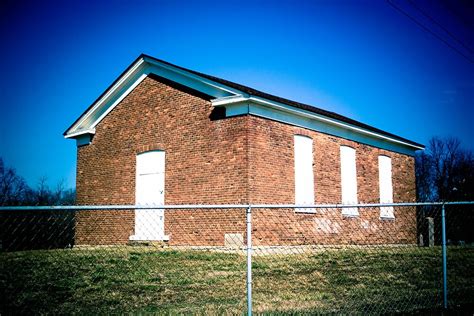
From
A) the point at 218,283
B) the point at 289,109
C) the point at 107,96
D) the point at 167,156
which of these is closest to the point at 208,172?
the point at 167,156

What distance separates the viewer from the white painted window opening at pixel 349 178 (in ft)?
59.4

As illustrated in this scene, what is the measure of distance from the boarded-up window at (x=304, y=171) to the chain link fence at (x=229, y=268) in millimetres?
601

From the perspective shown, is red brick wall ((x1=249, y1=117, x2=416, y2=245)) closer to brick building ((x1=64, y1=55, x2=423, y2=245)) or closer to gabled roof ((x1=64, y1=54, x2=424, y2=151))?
brick building ((x1=64, y1=55, x2=423, y2=245))

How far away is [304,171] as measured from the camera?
16.1 metres

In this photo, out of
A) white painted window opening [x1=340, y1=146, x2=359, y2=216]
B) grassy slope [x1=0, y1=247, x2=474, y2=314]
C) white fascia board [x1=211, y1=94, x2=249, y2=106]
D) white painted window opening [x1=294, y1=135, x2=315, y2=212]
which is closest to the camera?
grassy slope [x1=0, y1=247, x2=474, y2=314]

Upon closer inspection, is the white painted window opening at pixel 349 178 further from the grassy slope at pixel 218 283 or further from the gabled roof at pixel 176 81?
the grassy slope at pixel 218 283

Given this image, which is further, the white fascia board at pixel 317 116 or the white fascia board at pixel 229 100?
the white fascia board at pixel 317 116

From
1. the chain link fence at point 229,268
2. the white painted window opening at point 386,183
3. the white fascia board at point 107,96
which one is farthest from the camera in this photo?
the white painted window opening at point 386,183

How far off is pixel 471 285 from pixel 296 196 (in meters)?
7.08

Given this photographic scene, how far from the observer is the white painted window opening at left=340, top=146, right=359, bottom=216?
59.4 feet

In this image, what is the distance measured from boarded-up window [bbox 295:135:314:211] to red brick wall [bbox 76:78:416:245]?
0.28m

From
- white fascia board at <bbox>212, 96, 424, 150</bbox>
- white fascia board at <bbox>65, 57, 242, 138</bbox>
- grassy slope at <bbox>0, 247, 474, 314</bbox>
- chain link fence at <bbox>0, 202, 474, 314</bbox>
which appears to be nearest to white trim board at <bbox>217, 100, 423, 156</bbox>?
white fascia board at <bbox>212, 96, 424, 150</bbox>

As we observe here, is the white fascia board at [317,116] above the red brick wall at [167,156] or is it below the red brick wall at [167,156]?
above

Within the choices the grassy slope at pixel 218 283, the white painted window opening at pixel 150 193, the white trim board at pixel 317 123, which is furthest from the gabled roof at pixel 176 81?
the grassy slope at pixel 218 283
